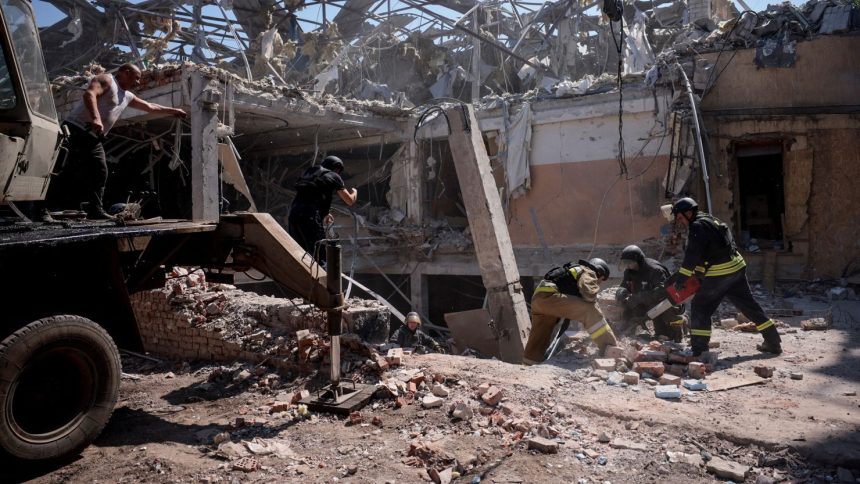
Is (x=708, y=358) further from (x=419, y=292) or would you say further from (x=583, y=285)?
(x=419, y=292)

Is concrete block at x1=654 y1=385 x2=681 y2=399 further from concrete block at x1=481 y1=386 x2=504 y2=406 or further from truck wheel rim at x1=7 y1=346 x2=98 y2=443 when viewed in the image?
truck wheel rim at x1=7 y1=346 x2=98 y2=443

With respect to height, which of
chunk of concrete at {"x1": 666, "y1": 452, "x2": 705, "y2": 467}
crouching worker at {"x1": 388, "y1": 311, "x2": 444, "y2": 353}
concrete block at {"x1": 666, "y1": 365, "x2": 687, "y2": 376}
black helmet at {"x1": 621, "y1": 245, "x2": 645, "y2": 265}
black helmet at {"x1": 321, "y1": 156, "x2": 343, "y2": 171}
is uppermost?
black helmet at {"x1": 321, "y1": 156, "x2": 343, "y2": 171}

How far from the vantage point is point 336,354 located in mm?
4121

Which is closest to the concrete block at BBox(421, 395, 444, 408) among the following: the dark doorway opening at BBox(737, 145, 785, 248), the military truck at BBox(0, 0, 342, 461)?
the military truck at BBox(0, 0, 342, 461)

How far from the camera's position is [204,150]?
26.9 ft

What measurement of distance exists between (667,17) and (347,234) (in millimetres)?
9796

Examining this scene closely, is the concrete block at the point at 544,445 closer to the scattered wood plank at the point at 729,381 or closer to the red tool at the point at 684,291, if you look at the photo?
the scattered wood plank at the point at 729,381

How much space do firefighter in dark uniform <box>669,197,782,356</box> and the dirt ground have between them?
48cm

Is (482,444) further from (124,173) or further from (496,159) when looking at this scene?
(124,173)

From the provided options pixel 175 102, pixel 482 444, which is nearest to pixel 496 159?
pixel 175 102

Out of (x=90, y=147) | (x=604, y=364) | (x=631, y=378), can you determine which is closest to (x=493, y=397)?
(x=631, y=378)

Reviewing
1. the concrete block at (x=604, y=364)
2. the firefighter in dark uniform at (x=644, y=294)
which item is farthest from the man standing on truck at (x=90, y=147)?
the firefighter in dark uniform at (x=644, y=294)

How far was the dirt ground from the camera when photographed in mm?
3205

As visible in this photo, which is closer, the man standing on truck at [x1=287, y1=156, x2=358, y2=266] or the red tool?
the red tool
